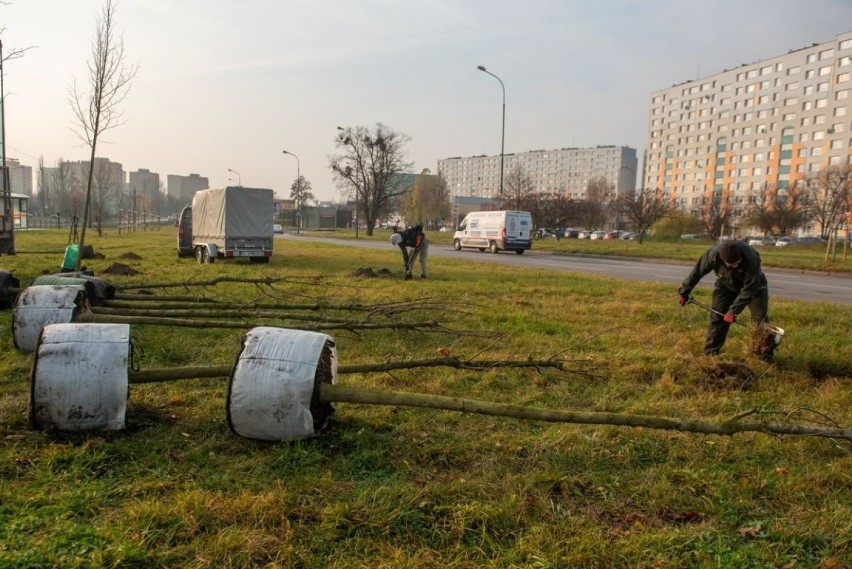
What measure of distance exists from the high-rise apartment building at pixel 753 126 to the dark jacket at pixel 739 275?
282ft

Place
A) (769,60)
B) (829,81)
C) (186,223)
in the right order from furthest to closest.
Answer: (769,60) → (829,81) → (186,223)

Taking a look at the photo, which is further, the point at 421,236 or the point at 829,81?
the point at 829,81

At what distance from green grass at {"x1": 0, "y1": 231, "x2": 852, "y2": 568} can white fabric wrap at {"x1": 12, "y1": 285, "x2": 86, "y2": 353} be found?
9.4 inches

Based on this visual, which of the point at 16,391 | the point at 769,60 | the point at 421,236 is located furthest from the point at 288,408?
the point at 769,60

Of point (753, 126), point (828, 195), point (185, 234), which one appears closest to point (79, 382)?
point (185, 234)

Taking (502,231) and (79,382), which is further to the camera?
(502,231)

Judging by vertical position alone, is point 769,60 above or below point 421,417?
above

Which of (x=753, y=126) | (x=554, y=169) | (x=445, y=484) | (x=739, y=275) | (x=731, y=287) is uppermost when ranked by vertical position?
(x=753, y=126)

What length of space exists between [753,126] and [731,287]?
379 feet

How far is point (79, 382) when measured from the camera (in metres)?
3.47

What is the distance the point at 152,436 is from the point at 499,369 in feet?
10.4

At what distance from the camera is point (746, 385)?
5.29 m

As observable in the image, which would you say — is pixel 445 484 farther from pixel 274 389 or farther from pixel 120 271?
pixel 120 271

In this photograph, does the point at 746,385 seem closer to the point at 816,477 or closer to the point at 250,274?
the point at 816,477
